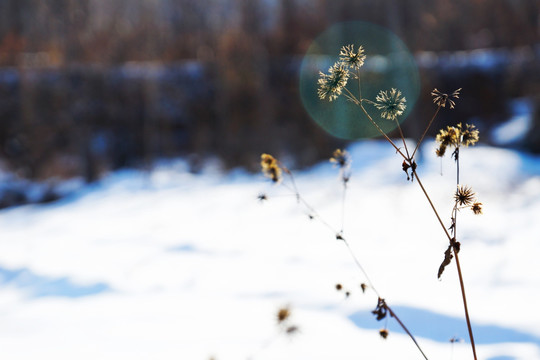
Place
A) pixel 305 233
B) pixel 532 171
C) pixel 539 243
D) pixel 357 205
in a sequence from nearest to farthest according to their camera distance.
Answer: pixel 539 243
pixel 305 233
pixel 357 205
pixel 532 171

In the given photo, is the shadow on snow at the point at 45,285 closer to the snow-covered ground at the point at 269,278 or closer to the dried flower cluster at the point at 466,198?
the snow-covered ground at the point at 269,278

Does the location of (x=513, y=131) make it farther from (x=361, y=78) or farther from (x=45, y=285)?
Answer: (x=45, y=285)

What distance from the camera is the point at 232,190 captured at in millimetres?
7418

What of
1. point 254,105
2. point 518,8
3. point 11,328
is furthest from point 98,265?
point 518,8

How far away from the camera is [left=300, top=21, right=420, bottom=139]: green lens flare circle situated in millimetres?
9555

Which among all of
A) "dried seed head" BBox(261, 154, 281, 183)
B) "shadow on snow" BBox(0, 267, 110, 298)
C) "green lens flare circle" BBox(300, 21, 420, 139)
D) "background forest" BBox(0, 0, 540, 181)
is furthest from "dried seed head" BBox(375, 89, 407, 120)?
"background forest" BBox(0, 0, 540, 181)

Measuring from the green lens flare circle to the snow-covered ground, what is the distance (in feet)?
13.2

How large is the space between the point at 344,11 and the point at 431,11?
4190 millimetres

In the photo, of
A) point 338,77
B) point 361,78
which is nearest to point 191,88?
point 361,78

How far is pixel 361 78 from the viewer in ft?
40.9

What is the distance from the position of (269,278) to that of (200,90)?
13.2m

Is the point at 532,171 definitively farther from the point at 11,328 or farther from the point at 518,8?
the point at 518,8

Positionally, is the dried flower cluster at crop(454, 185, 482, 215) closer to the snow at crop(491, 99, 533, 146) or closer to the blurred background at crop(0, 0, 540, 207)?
the blurred background at crop(0, 0, 540, 207)

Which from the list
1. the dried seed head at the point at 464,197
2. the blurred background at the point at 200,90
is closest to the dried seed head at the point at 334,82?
the dried seed head at the point at 464,197
